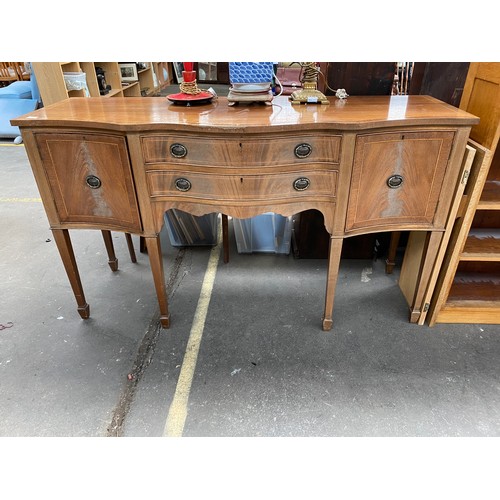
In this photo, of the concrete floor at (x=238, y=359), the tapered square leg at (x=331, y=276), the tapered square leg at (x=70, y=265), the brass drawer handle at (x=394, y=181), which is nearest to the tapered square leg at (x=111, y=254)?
the concrete floor at (x=238, y=359)

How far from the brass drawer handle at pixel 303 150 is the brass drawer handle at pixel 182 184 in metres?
0.45

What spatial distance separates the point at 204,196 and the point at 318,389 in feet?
3.09

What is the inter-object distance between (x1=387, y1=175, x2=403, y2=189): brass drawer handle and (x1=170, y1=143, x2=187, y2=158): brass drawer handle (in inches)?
32.8

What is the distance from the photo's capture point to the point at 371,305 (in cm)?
203

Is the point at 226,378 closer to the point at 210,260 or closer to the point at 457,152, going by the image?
the point at 210,260

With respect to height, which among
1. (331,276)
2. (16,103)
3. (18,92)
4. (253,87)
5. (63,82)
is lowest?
(331,276)

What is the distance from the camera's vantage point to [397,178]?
4.99 ft

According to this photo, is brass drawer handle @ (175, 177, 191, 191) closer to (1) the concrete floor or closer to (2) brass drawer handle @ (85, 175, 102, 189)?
(2) brass drawer handle @ (85, 175, 102, 189)

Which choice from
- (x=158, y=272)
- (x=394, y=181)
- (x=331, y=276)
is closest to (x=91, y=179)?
(x=158, y=272)

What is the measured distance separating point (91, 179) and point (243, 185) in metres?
0.63

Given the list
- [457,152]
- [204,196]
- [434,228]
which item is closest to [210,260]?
[204,196]

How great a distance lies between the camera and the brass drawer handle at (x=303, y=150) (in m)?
1.43

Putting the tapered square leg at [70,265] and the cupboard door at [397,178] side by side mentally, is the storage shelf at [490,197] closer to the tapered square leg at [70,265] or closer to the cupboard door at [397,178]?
the cupboard door at [397,178]

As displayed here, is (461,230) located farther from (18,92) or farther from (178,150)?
(18,92)
